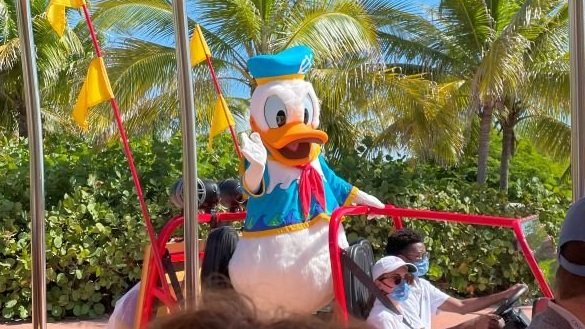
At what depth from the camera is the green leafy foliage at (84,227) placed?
7.60 m

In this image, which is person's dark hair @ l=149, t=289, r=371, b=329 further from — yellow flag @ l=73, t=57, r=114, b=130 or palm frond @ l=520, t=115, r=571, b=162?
palm frond @ l=520, t=115, r=571, b=162

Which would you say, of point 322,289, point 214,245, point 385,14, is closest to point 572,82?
point 322,289

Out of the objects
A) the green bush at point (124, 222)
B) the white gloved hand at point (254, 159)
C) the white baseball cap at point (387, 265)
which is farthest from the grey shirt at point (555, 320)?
the green bush at point (124, 222)

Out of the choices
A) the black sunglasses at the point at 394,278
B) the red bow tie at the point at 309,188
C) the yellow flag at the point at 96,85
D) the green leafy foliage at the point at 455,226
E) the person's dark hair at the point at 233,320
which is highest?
the yellow flag at the point at 96,85

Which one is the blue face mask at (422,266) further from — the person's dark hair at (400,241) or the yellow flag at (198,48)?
the yellow flag at (198,48)

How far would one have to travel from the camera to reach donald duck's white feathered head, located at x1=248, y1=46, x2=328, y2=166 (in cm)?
365

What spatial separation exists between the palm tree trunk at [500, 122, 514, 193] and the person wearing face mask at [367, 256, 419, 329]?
6.75 m

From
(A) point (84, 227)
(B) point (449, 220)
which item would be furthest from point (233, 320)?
(A) point (84, 227)

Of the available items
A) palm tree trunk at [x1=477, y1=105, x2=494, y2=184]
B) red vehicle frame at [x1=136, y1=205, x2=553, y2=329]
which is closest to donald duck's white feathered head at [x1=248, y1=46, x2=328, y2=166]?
red vehicle frame at [x1=136, y1=205, x2=553, y2=329]

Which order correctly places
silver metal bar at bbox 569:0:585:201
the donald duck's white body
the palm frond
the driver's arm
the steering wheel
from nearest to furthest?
silver metal bar at bbox 569:0:585:201 → the steering wheel → the driver's arm → the donald duck's white body → the palm frond

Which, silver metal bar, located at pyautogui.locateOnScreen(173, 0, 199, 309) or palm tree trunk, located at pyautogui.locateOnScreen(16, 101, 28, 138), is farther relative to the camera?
palm tree trunk, located at pyautogui.locateOnScreen(16, 101, 28, 138)

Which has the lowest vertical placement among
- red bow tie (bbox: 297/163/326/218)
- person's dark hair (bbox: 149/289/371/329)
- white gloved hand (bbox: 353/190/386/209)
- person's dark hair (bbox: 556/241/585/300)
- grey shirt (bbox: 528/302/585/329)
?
white gloved hand (bbox: 353/190/386/209)

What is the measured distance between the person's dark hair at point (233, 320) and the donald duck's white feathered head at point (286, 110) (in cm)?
286

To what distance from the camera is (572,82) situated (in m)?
2.03
